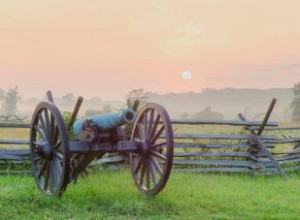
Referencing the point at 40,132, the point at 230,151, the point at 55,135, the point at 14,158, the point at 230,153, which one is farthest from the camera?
the point at 230,151

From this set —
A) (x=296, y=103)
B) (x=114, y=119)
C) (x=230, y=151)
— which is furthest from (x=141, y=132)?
(x=296, y=103)

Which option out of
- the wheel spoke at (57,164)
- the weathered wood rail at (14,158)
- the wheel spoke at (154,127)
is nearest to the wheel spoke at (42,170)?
the wheel spoke at (57,164)

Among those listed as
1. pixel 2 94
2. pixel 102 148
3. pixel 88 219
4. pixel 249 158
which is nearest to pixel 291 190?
pixel 249 158

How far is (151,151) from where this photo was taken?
25.2 ft

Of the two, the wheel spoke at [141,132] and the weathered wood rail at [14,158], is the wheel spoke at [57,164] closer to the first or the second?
the wheel spoke at [141,132]

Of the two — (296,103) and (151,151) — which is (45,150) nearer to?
(151,151)

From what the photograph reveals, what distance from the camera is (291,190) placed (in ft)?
32.0

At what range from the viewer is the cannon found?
7207 mm

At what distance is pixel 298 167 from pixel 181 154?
3.19 m

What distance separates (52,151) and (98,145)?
69cm

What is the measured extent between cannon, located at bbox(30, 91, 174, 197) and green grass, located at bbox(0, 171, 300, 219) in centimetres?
28

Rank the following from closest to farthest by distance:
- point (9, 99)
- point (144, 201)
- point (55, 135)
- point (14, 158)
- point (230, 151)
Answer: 1. point (144, 201)
2. point (55, 135)
3. point (14, 158)
4. point (230, 151)
5. point (9, 99)

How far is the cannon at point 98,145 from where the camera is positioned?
721 cm

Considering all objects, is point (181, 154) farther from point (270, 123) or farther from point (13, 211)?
point (13, 211)
